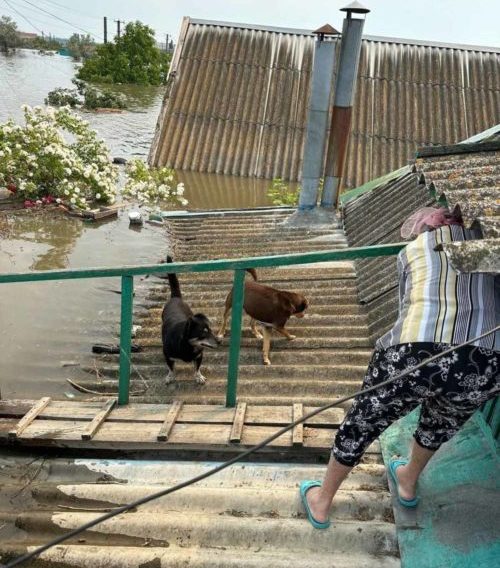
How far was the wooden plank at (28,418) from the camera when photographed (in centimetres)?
321

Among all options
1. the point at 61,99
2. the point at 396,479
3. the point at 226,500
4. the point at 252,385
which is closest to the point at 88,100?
the point at 61,99

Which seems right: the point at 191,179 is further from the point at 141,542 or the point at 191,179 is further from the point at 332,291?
the point at 141,542

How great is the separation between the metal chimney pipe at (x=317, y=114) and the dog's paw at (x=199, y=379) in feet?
16.3

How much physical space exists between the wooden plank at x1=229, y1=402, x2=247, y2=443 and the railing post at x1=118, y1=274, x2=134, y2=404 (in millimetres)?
749

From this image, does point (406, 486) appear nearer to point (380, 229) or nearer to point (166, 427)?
point (166, 427)

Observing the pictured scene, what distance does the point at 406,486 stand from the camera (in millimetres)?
2627

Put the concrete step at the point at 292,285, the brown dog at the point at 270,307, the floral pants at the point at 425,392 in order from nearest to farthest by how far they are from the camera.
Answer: the floral pants at the point at 425,392
the brown dog at the point at 270,307
the concrete step at the point at 292,285

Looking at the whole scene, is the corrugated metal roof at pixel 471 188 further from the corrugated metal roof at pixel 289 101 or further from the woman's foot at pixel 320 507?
the corrugated metal roof at pixel 289 101

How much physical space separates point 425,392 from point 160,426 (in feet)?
5.56

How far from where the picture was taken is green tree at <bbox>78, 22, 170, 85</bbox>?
4469cm

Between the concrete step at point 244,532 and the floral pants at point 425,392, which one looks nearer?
the floral pants at point 425,392

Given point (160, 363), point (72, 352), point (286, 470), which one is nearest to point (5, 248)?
point (72, 352)

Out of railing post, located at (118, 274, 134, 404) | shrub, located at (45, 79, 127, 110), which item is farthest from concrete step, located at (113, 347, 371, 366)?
shrub, located at (45, 79, 127, 110)

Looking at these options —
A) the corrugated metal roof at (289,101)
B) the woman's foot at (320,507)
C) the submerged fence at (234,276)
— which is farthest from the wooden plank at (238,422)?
the corrugated metal roof at (289,101)
